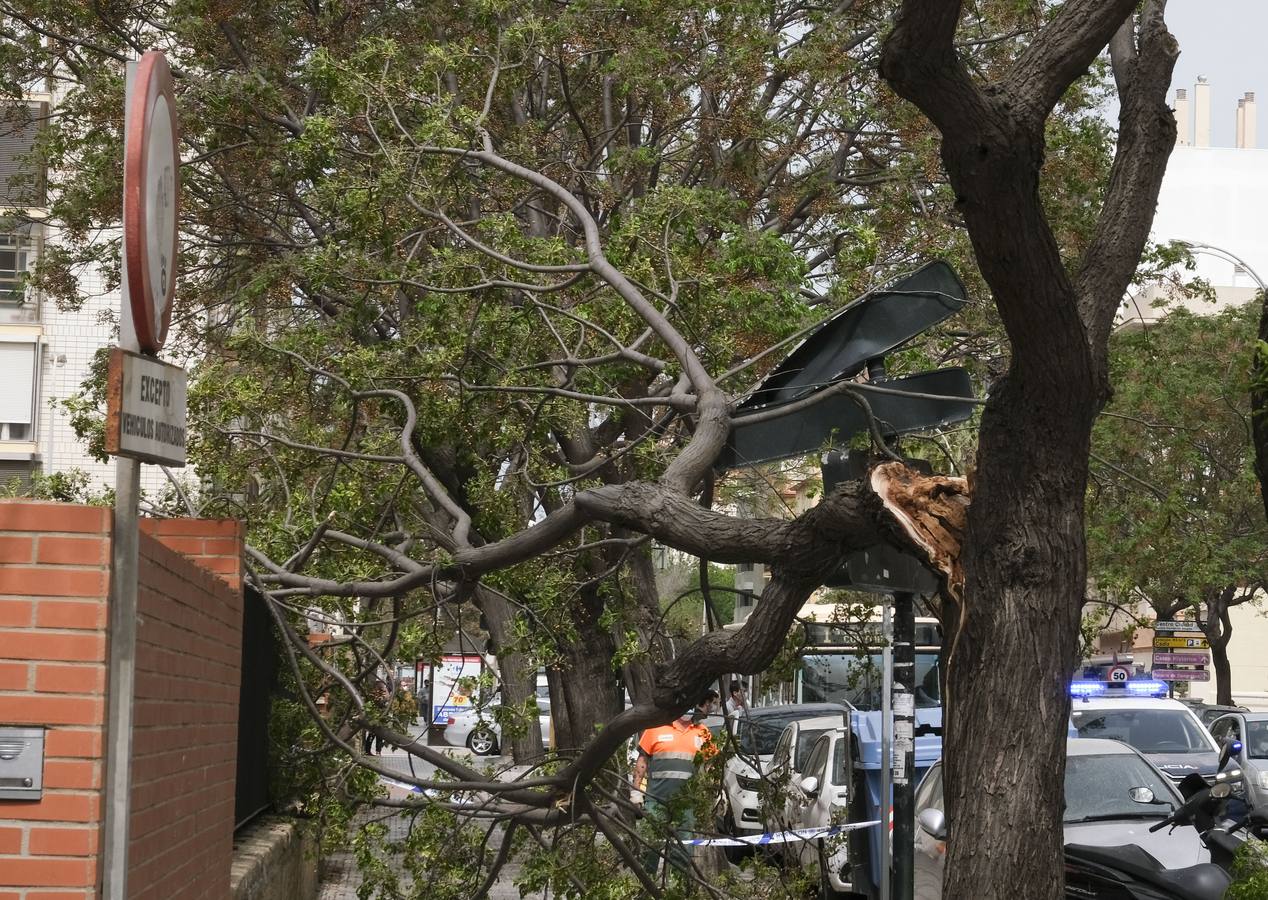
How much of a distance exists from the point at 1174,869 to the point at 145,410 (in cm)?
838

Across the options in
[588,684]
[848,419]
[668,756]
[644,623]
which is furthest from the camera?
[588,684]

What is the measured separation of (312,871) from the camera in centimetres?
1199

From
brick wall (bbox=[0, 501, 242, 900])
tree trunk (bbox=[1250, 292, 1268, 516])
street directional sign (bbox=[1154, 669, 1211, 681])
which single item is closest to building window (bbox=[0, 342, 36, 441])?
street directional sign (bbox=[1154, 669, 1211, 681])

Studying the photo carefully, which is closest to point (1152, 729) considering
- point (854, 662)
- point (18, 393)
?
point (854, 662)

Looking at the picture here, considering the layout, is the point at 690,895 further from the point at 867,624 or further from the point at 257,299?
the point at 257,299

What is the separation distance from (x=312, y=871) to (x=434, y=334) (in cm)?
413

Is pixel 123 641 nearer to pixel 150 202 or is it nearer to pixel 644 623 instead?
pixel 150 202

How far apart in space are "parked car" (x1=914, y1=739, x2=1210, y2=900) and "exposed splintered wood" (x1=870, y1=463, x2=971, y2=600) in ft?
15.1

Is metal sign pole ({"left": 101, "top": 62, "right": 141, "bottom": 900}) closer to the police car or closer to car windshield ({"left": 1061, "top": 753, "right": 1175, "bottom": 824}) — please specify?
car windshield ({"left": 1061, "top": 753, "right": 1175, "bottom": 824})

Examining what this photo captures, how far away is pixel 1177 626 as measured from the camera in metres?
39.4

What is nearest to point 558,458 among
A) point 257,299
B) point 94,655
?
point 257,299

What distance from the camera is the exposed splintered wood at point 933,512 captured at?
637 cm

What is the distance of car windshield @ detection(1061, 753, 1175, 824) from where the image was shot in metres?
11.4

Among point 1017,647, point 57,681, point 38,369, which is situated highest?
point 38,369
